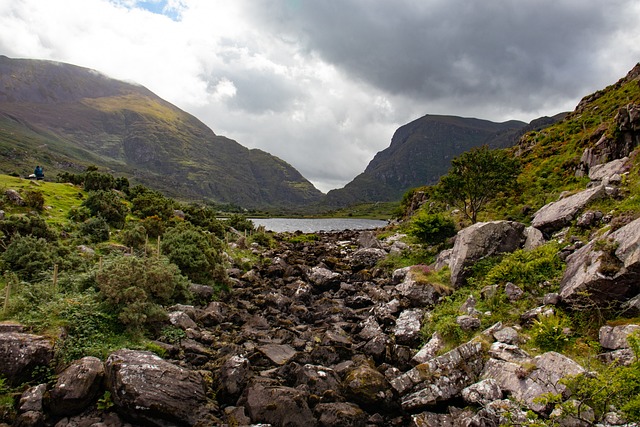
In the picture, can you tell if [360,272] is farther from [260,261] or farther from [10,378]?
[10,378]

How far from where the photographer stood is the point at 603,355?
9.60 meters

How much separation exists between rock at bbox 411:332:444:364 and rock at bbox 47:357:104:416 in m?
11.3

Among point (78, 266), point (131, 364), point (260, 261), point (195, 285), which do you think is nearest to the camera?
point (131, 364)

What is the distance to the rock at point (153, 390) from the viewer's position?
10062 millimetres

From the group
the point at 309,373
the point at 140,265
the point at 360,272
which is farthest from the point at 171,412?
the point at 360,272

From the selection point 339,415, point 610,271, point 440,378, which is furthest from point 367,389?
point 610,271

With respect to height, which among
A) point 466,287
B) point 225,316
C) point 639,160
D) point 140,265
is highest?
point 639,160

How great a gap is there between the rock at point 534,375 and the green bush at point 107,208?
103 ft

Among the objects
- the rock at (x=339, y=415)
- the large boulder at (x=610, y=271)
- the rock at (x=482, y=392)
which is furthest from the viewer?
the large boulder at (x=610, y=271)

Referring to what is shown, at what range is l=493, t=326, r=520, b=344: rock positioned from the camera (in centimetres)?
1190

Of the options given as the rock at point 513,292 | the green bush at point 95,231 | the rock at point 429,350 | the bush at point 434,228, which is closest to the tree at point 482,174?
the bush at point 434,228

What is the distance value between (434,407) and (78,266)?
19.3 metres

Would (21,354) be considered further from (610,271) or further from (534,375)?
(610,271)

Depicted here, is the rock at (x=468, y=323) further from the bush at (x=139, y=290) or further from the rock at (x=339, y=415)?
the bush at (x=139, y=290)
